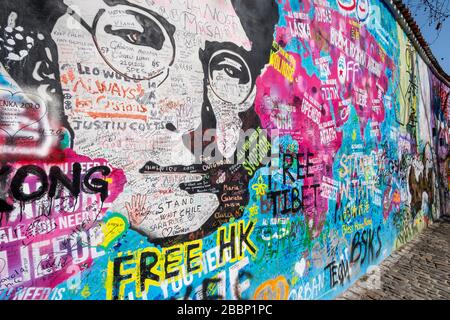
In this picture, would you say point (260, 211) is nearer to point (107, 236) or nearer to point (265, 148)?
point (265, 148)

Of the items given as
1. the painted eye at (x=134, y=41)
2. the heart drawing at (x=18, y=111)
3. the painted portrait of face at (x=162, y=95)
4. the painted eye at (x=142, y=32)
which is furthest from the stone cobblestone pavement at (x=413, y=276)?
the heart drawing at (x=18, y=111)

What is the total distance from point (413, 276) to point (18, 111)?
233 inches

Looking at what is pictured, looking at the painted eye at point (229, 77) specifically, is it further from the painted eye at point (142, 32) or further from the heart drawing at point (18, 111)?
the heart drawing at point (18, 111)

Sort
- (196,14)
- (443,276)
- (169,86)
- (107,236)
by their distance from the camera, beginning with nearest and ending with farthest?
(107,236), (169,86), (196,14), (443,276)

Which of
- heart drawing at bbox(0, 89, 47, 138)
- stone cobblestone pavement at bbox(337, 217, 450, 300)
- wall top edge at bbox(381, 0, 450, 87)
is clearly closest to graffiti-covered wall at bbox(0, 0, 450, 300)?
heart drawing at bbox(0, 89, 47, 138)

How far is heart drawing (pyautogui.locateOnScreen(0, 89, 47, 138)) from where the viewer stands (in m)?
1.55

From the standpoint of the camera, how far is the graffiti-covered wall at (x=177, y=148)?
165 centimetres

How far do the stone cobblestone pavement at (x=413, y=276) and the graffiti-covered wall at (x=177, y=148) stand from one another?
416 mm

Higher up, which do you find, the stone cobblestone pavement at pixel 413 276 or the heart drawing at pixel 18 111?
the heart drawing at pixel 18 111

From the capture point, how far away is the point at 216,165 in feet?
8.32

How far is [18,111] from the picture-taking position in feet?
5.22
